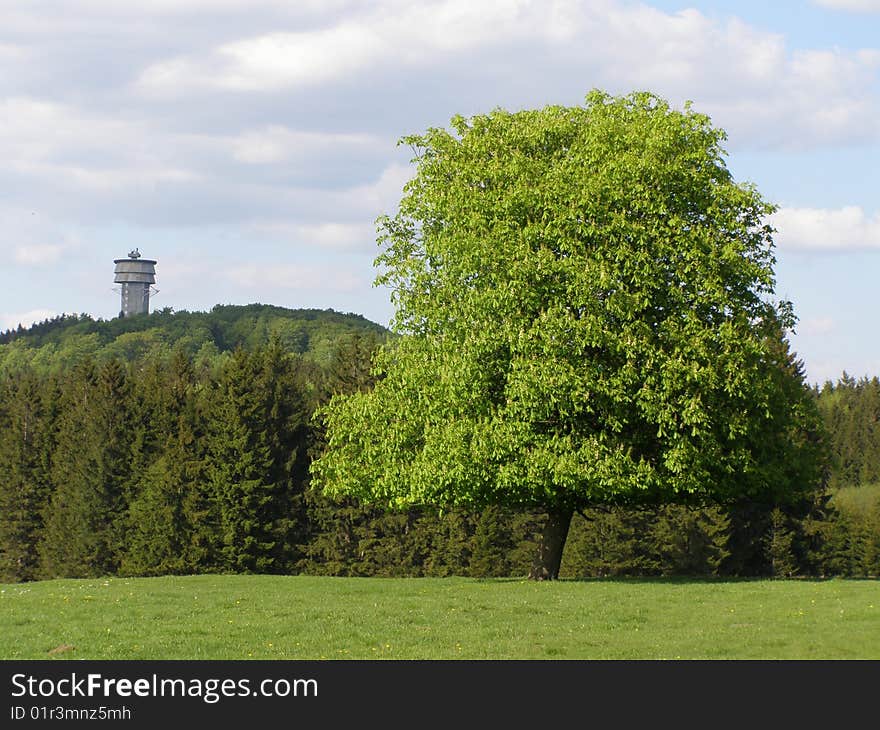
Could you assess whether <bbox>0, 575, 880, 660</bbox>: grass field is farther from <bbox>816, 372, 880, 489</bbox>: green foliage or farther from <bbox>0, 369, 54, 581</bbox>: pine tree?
<bbox>816, 372, 880, 489</bbox>: green foliage

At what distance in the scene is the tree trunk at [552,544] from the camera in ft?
124

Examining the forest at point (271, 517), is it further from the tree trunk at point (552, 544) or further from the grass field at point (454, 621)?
the grass field at point (454, 621)

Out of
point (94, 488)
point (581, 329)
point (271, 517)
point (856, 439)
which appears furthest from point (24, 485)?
point (856, 439)

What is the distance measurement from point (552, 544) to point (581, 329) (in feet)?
31.7

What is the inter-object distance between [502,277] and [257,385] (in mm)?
48439

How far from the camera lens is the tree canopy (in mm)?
32500

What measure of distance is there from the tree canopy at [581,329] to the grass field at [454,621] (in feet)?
11.9

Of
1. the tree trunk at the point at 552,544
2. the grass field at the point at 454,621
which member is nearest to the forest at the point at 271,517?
the tree trunk at the point at 552,544

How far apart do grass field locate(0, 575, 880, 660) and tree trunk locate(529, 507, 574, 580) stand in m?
2.57

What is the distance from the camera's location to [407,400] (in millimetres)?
35719

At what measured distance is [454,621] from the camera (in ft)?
81.9

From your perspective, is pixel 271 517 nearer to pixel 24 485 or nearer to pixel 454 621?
pixel 24 485

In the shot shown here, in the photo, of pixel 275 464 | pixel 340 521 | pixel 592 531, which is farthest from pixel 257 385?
pixel 592 531
